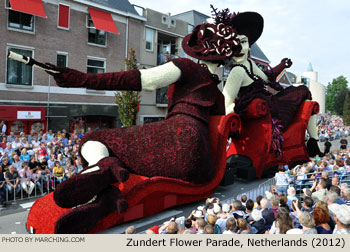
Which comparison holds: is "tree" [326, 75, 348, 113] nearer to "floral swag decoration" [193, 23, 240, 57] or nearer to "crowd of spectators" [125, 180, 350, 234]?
"floral swag decoration" [193, 23, 240, 57]

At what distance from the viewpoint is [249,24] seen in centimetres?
785

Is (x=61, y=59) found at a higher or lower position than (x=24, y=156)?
higher

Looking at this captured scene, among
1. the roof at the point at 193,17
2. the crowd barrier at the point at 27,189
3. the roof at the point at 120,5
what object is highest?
the roof at the point at 193,17

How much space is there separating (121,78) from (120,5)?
16.4 metres

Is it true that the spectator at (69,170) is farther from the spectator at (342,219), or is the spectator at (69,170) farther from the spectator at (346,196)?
the spectator at (342,219)

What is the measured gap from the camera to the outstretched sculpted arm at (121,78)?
4422 millimetres

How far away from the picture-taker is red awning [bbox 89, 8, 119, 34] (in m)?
16.7

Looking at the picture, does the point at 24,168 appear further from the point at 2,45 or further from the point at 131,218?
the point at 2,45

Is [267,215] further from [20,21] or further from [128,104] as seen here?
[20,21]

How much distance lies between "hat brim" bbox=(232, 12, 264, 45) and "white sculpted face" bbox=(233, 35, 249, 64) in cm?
22

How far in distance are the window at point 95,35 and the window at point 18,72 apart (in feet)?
12.6

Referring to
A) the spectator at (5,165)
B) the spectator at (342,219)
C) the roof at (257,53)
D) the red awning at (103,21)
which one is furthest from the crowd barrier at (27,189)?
the roof at (257,53)

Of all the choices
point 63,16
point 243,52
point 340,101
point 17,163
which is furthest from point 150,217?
point 340,101

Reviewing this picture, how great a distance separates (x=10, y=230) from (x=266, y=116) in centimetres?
636
